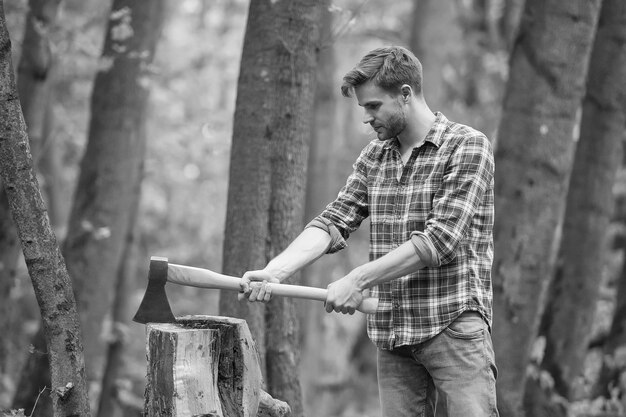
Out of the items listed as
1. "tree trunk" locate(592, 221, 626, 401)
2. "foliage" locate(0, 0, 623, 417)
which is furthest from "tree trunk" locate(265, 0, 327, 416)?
"tree trunk" locate(592, 221, 626, 401)

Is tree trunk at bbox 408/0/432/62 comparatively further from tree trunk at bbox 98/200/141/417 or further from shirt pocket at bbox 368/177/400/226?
shirt pocket at bbox 368/177/400/226

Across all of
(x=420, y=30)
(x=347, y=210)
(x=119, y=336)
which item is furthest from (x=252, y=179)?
(x=420, y=30)

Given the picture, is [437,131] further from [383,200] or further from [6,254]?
[6,254]

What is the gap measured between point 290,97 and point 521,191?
217cm

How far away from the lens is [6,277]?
905cm

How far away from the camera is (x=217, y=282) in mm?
4652

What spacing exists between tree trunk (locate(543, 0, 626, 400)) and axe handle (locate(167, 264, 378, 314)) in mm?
5000

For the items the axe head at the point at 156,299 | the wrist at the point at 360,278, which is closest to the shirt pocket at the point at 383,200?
the wrist at the point at 360,278

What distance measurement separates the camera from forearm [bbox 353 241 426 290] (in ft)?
14.0

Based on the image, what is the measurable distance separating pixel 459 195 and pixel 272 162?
2.16 m

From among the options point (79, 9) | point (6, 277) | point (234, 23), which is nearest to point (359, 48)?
point (234, 23)

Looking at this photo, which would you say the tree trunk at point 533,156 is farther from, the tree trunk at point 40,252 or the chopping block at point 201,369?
the tree trunk at point 40,252

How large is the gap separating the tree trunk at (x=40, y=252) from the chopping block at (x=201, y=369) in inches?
15.5

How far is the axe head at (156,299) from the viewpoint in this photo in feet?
15.0
